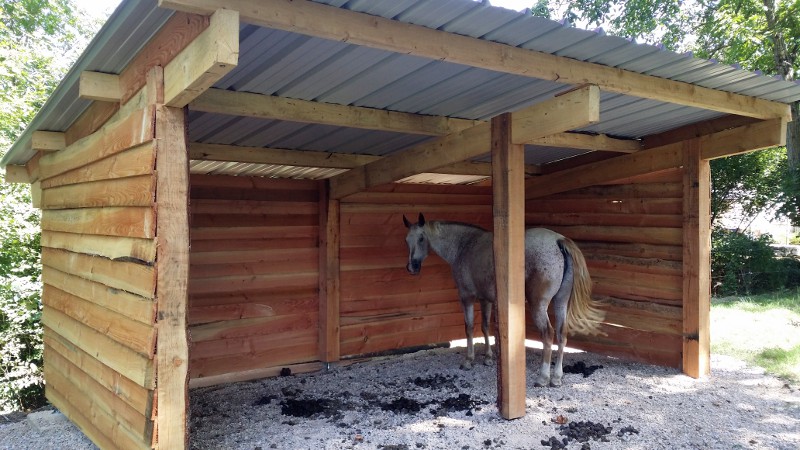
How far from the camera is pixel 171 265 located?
Answer: 269 centimetres

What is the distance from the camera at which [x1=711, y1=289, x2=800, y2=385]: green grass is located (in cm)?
558

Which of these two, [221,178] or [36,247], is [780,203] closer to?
[221,178]

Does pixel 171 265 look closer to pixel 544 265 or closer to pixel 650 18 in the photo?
pixel 544 265

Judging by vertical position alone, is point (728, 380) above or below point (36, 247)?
below

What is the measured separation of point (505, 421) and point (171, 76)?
3.39 metres

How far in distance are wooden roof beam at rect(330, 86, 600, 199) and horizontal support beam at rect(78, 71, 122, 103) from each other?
92.6 inches

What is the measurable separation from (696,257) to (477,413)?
2859mm

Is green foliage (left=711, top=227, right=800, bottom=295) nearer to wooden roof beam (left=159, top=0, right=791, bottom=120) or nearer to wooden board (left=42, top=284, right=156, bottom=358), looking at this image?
wooden roof beam (left=159, top=0, right=791, bottom=120)

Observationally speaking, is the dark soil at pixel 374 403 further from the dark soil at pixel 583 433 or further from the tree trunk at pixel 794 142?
the tree trunk at pixel 794 142

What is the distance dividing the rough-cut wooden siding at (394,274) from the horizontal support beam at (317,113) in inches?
72.7

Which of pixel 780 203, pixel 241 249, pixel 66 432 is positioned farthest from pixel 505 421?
pixel 780 203

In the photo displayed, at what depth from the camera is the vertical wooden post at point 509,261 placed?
3.90 metres

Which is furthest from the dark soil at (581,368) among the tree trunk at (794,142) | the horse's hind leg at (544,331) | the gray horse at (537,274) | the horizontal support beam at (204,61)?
the tree trunk at (794,142)

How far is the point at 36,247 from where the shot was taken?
8180 millimetres
